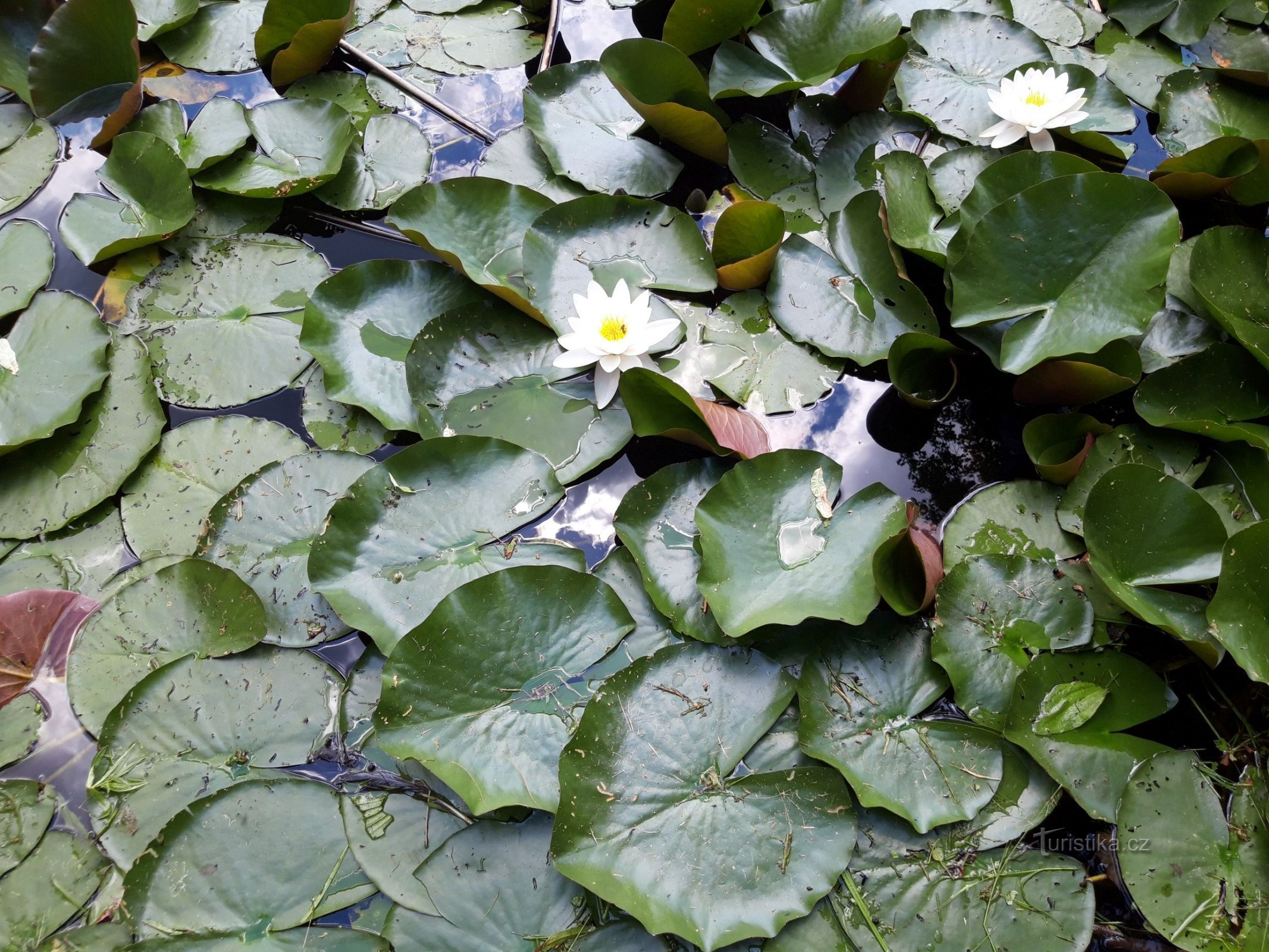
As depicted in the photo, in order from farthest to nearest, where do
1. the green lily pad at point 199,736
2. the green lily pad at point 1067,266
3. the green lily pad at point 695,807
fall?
the green lily pad at point 1067,266 < the green lily pad at point 199,736 < the green lily pad at point 695,807

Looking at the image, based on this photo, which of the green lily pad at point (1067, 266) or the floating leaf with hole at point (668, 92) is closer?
the green lily pad at point (1067, 266)

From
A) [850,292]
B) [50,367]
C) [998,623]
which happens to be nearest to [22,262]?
[50,367]

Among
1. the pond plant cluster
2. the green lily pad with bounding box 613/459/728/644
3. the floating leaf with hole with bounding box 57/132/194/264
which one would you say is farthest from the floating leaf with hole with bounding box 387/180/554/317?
the floating leaf with hole with bounding box 57/132/194/264

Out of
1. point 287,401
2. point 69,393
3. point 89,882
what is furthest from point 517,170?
point 89,882

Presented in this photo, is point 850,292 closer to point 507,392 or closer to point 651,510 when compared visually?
point 651,510

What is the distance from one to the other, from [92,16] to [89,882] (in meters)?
2.39

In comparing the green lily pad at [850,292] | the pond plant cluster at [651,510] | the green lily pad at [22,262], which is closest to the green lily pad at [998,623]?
the pond plant cluster at [651,510]

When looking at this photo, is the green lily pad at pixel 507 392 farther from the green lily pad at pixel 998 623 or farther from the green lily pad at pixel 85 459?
the green lily pad at pixel 998 623

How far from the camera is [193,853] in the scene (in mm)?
1439

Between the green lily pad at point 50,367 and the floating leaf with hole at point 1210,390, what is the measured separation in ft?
8.30

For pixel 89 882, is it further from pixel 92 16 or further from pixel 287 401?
pixel 92 16

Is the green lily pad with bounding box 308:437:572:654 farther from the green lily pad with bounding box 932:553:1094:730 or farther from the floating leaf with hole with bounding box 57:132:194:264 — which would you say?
the floating leaf with hole with bounding box 57:132:194:264

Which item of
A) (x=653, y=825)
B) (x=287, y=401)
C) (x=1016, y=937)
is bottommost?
(x=1016, y=937)

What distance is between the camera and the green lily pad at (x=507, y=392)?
1876 mm
